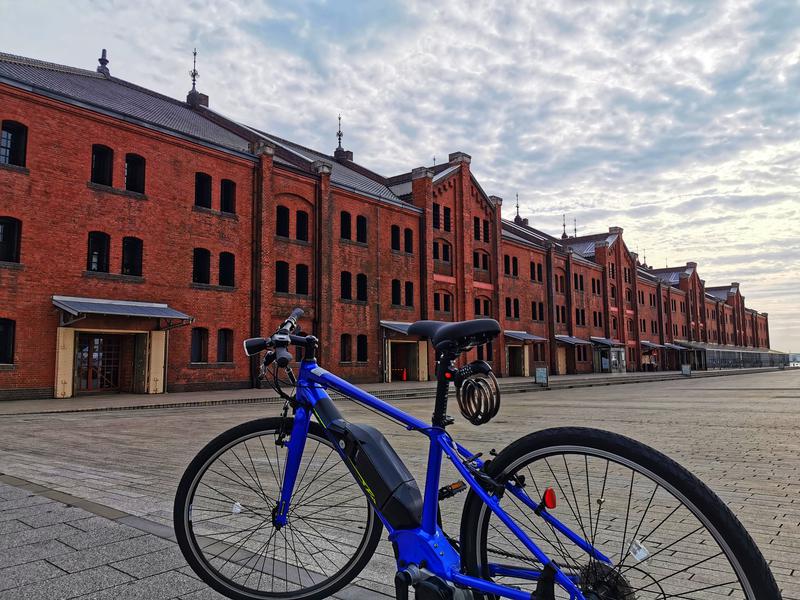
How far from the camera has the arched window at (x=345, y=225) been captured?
95.3 feet

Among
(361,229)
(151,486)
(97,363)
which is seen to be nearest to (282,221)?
(361,229)

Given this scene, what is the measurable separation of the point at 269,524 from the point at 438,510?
1044mm

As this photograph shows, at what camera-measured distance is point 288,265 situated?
26344mm

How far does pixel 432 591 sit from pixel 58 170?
69.6ft

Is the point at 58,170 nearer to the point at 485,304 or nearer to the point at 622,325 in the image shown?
the point at 485,304

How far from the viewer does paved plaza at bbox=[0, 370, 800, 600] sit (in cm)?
289

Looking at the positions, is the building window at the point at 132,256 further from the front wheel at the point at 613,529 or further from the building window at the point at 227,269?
the front wheel at the point at 613,529

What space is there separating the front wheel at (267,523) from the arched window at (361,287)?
2647cm

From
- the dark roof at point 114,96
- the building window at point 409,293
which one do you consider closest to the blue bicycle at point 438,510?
the dark roof at point 114,96

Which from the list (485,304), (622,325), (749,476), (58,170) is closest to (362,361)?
(485,304)

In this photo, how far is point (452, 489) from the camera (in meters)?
2.11

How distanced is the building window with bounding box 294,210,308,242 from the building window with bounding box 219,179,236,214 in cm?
349

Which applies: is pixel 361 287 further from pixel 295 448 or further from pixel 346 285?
pixel 295 448

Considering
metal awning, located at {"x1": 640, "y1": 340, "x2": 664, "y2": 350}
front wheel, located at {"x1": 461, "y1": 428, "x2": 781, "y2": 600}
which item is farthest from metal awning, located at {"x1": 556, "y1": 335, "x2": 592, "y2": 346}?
front wheel, located at {"x1": 461, "y1": 428, "x2": 781, "y2": 600}
